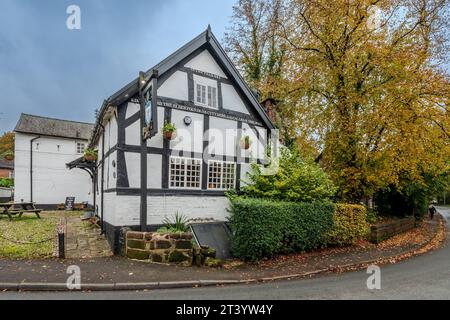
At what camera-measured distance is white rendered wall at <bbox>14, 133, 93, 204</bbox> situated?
2423 centimetres

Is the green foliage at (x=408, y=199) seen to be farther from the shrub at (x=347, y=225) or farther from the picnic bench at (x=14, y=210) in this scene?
the picnic bench at (x=14, y=210)

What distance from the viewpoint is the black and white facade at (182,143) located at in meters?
10.3

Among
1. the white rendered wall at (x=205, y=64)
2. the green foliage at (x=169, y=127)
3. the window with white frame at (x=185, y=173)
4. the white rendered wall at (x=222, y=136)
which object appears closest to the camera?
the green foliage at (x=169, y=127)

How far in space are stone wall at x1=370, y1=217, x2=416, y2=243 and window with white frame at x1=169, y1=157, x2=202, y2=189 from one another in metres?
8.37

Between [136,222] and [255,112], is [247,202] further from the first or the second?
[255,112]

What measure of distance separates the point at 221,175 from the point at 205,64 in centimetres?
500

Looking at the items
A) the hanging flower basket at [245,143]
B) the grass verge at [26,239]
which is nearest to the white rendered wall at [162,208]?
the grass verge at [26,239]

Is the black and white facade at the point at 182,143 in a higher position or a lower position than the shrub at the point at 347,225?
higher

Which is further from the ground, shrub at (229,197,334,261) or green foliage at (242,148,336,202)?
green foliage at (242,148,336,202)

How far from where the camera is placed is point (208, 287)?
707 centimetres

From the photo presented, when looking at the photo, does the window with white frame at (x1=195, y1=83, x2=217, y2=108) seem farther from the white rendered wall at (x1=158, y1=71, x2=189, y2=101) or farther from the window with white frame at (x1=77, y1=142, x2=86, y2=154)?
the window with white frame at (x1=77, y1=142, x2=86, y2=154)

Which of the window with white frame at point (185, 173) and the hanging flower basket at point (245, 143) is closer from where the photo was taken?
the window with white frame at point (185, 173)

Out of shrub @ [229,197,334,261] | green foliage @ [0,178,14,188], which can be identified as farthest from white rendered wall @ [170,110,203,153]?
green foliage @ [0,178,14,188]

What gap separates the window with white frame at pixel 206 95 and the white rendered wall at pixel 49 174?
51.9 ft
